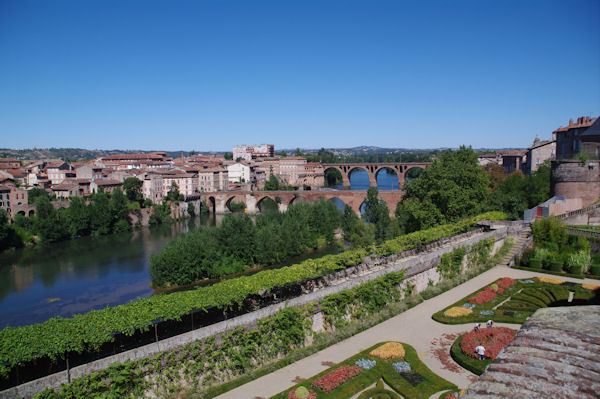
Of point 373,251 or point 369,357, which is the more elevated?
point 373,251

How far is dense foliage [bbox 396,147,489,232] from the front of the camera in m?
Answer: 31.3

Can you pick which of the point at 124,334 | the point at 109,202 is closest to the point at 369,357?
the point at 124,334

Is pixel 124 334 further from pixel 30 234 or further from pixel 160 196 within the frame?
pixel 160 196

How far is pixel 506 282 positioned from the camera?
22312 mm

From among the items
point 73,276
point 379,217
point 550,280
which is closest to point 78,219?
point 73,276

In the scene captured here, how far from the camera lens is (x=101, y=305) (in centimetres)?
2772

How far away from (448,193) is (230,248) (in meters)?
16.8

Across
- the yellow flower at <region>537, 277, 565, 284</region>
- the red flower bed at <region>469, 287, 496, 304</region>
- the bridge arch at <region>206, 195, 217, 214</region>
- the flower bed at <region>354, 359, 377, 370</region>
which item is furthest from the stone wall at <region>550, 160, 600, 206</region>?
the bridge arch at <region>206, 195, 217, 214</region>

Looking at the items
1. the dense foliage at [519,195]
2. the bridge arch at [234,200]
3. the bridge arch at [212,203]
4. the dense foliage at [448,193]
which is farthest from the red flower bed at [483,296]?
the bridge arch at [212,203]

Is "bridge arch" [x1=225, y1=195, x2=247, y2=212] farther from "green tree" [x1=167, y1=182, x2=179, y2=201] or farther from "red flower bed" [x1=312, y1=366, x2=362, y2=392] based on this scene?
"red flower bed" [x1=312, y1=366, x2=362, y2=392]

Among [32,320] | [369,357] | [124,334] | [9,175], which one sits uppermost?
[9,175]

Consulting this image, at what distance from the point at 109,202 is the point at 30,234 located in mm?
10858

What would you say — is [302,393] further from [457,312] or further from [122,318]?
[457,312]

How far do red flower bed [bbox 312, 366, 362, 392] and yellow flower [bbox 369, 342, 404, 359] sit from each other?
1.21m
